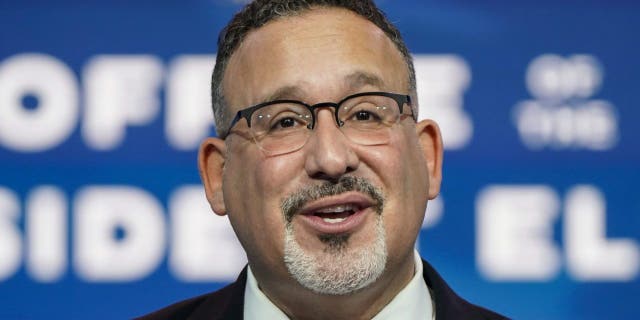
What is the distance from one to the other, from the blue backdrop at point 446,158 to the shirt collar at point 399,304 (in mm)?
1137

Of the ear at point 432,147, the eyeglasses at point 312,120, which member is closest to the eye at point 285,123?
the eyeglasses at point 312,120

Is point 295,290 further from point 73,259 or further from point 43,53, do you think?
point 43,53

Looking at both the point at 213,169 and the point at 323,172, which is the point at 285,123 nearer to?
the point at 323,172

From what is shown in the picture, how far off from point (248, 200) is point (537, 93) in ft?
5.21

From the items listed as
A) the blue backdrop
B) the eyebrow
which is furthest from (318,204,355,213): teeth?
the blue backdrop

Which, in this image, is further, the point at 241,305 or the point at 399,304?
the point at 241,305

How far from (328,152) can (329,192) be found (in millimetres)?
76

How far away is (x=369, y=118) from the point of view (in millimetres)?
1932

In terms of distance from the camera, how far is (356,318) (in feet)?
6.54

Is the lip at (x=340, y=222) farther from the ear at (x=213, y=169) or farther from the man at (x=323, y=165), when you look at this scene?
the ear at (x=213, y=169)

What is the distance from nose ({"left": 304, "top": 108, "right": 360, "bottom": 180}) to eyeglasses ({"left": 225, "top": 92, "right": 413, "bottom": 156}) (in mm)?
16

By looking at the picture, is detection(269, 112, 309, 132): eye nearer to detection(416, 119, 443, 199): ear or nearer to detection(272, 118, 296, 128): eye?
detection(272, 118, 296, 128): eye

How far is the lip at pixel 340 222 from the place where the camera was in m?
1.82

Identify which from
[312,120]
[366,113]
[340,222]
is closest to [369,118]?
[366,113]
